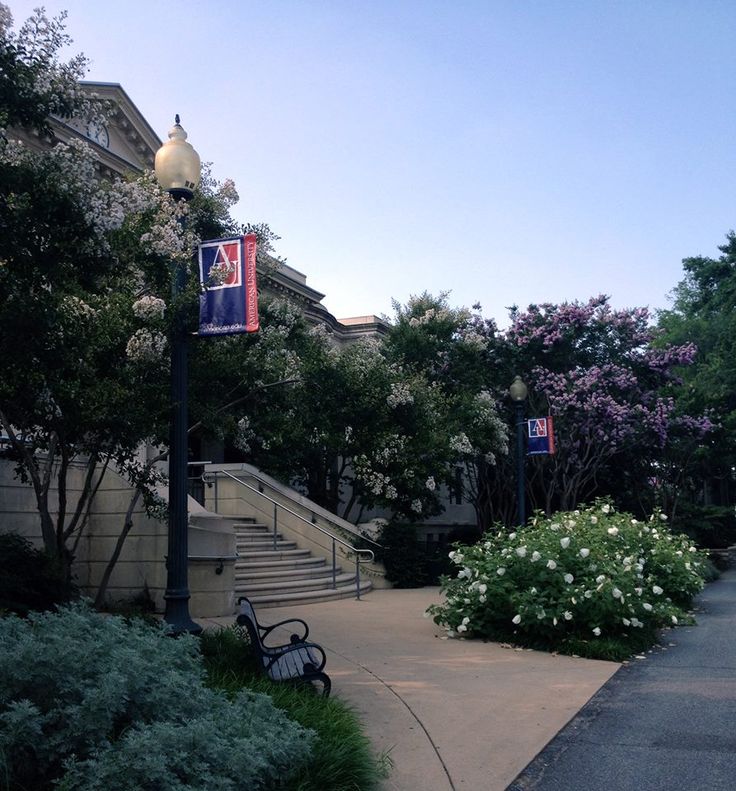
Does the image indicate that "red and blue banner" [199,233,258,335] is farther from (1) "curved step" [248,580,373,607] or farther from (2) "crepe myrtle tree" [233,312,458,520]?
(2) "crepe myrtle tree" [233,312,458,520]

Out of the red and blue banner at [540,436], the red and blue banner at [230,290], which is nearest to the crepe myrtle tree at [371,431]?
the red and blue banner at [540,436]

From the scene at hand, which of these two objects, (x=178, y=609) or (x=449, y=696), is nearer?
(x=449, y=696)

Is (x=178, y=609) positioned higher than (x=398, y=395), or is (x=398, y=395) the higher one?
(x=398, y=395)

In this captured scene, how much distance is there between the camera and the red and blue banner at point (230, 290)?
908 centimetres

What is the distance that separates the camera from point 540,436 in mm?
20328

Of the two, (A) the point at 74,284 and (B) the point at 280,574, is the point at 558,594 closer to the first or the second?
(A) the point at 74,284

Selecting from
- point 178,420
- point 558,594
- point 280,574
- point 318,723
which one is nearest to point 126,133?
point 280,574

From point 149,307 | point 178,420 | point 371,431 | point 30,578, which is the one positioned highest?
point 149,307

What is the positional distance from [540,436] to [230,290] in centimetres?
1258

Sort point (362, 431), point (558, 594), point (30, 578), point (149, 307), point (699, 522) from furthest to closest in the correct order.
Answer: point (699, 522) → point (362, 431) → point (558, 594) → point (30, 578) → point (149, 307)

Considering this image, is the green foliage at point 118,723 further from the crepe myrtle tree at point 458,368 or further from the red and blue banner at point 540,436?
the crepe myrtle tree at point 458,368

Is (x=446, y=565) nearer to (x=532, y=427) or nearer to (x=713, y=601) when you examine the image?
(x=532, y=427)

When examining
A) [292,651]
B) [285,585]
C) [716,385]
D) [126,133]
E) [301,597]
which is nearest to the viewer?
[292,651]

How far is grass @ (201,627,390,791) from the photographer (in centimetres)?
517
